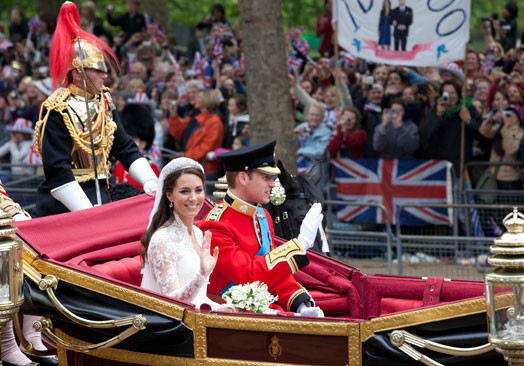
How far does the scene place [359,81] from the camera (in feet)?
39.3

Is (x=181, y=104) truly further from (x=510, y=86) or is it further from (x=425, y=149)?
(x=510, y=86)

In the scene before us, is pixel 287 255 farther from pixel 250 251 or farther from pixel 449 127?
pixel 449 127

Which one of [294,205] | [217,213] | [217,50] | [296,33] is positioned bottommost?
[294,205]

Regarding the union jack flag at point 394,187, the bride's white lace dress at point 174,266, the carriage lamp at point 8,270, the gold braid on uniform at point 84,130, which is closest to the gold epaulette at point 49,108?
the gold braid on uniform at point 84,130

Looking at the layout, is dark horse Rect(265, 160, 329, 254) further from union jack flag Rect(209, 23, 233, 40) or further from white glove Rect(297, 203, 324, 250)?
union jack flag Rect(209, 23, 233, 40)

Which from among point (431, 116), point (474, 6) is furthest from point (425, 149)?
point (474, 6)

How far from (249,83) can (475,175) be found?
9.19 feet

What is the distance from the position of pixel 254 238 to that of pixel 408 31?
5922 mm

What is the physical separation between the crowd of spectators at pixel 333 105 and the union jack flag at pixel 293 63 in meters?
0.02

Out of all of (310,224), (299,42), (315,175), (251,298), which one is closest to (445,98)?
(299,42)

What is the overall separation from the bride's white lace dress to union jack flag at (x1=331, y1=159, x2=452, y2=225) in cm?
537

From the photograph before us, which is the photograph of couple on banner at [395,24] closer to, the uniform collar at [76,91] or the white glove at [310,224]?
the uniform collar at [76,91]

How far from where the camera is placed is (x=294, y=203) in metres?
7.12

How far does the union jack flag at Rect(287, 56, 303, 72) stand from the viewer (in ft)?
42.4
